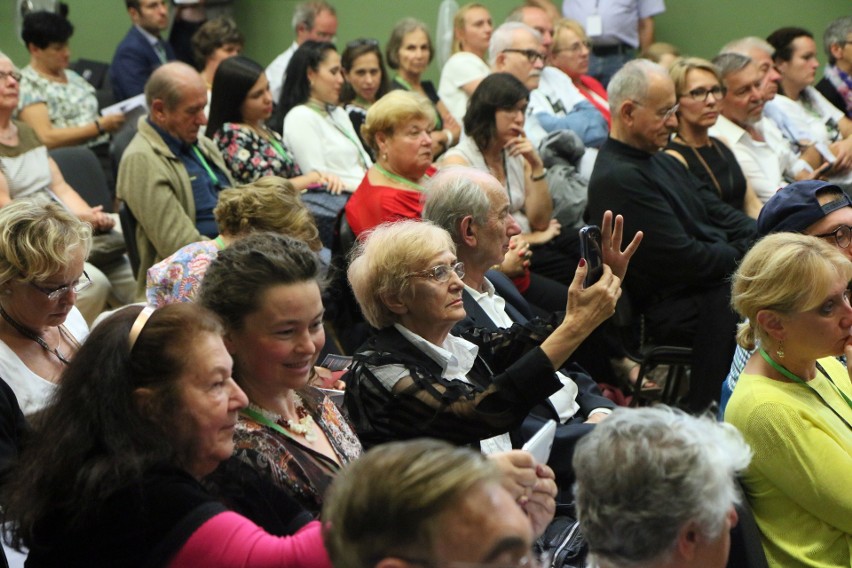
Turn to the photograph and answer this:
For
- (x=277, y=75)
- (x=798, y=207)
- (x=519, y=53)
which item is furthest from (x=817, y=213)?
(x=277, y=75)

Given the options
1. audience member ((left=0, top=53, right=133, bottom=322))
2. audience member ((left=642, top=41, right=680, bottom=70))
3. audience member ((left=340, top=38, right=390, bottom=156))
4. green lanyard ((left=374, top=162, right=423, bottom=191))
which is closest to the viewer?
green lanyard ((left=374, top=162, right=423, bottom=191))

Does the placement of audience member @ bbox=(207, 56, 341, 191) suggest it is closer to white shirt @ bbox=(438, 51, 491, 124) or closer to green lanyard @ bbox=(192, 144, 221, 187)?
green lanyard @ bbox=(192, 144, 221, 187)

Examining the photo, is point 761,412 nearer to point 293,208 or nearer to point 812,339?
point 812,339

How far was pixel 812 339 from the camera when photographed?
2621mm

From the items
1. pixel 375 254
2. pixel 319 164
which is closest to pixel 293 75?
pixel 319 164

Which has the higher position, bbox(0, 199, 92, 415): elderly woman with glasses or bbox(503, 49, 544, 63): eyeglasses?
bbox(0, 199, 92, 415): elderly woman with glasses

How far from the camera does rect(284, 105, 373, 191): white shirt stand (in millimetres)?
5371

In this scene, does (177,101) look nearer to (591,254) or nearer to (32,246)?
(32,246)

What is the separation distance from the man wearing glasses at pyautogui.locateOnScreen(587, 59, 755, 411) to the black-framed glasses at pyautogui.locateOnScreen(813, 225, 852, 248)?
853 millimetres

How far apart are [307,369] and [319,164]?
319cm

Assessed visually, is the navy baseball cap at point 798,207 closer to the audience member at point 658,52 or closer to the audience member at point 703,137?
the audience member at point 703,137

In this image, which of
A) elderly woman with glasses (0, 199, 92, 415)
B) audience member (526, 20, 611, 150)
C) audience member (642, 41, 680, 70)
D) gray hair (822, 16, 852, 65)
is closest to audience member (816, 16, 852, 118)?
gray hair (822, 16, 852, 65)

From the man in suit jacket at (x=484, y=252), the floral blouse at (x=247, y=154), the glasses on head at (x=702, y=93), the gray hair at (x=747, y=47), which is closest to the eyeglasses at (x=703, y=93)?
the glasses on head at (x=702, y=93)

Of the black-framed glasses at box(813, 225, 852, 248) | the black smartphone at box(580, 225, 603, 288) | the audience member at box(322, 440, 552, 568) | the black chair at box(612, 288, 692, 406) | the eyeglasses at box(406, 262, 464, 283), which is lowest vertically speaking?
the black chair at box(612, 288, 692, 406)
